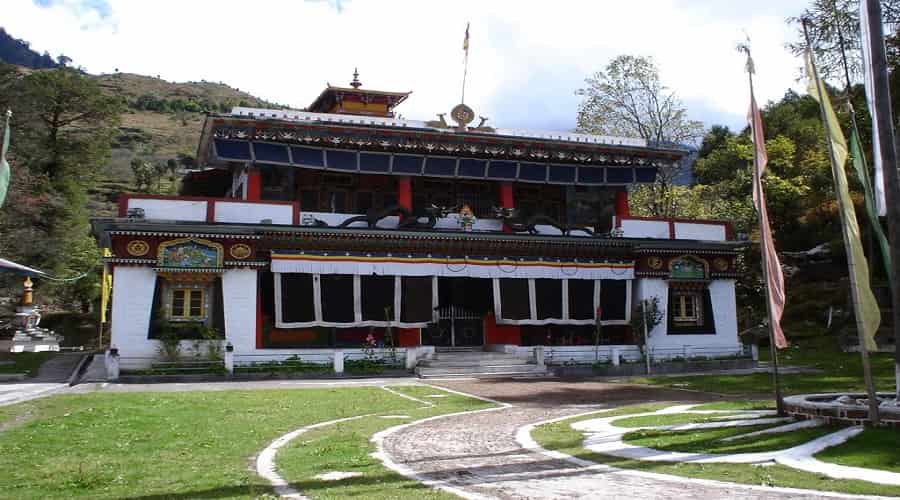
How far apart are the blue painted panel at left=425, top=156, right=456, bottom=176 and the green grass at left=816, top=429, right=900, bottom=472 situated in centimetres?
2163

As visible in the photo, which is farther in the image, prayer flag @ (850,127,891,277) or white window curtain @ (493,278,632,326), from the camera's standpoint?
white window curtain @ (493,278,632,326)

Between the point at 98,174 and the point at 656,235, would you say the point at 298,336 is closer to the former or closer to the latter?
the point at 656,235

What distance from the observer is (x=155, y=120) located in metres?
119

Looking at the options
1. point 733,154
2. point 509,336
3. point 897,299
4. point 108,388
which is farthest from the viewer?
point 733,154

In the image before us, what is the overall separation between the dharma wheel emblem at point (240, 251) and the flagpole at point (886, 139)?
19.6 meters

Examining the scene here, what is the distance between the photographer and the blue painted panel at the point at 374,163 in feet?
95.6

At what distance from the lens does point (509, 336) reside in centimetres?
2953

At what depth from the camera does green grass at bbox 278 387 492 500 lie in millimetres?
7715

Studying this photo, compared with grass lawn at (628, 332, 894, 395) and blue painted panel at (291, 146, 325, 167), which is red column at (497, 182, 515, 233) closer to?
blue painted panel at (291, 146, 325, 167)

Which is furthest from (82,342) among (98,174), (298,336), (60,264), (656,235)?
(656,235)

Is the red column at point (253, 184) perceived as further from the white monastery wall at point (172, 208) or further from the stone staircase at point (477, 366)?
the stone staircase at point (477, 366)

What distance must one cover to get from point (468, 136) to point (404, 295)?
7301 millimetres

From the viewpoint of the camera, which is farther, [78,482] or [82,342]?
[82,342]

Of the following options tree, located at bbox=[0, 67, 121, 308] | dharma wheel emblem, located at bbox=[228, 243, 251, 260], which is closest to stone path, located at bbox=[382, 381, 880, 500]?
dharma wheel emblem, located at bbox=[228, 243, 251, 260]
